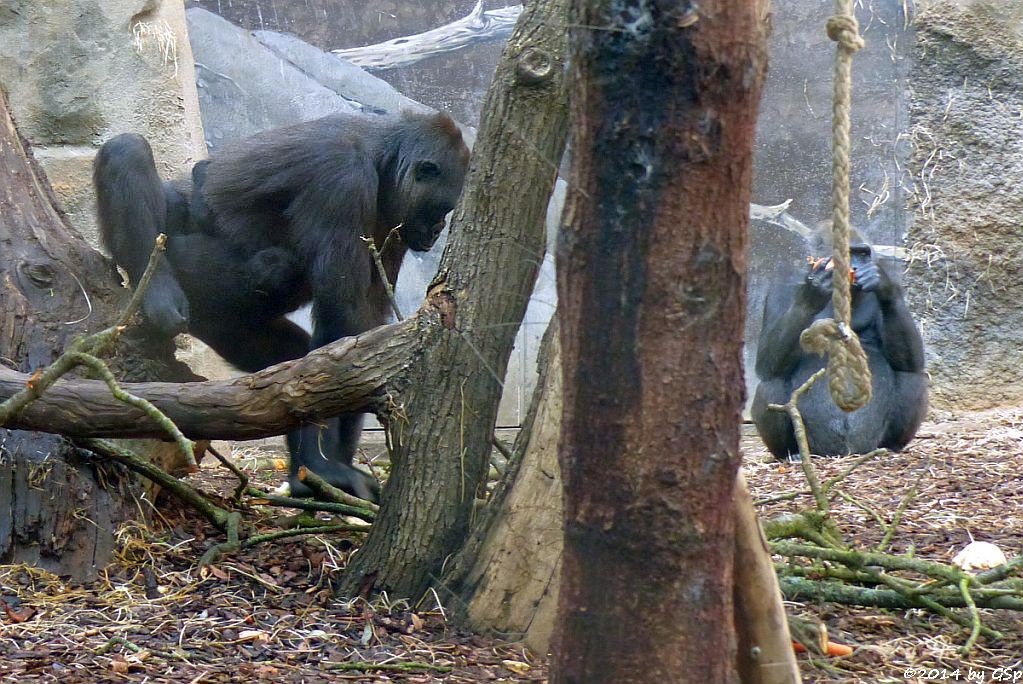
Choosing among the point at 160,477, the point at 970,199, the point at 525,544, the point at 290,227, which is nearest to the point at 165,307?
the point at 290,227

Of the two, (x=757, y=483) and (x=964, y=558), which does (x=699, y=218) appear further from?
(x=757, y=483)

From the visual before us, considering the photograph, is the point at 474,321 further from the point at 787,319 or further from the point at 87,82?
the point at 87,82

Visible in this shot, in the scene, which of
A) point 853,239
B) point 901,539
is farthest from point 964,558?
point 853,239

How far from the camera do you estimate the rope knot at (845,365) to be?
190 centimetres

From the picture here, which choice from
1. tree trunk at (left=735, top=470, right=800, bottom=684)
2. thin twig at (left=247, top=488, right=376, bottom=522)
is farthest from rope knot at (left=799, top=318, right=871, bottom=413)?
thin twig at (left=247, top=488, right=376, bottom=522)

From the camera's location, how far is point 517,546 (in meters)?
2.67

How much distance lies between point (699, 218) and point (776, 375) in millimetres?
4719

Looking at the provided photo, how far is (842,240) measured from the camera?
1.74m

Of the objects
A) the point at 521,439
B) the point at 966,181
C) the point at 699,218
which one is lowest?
the point at 521,439

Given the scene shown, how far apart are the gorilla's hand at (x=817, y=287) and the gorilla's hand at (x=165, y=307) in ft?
10.3

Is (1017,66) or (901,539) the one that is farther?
(1017,66)

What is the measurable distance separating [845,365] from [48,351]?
249 cm

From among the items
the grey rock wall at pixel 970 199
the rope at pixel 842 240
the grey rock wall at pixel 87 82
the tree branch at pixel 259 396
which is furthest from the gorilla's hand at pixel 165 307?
the grey rock wall at pixel 970 199

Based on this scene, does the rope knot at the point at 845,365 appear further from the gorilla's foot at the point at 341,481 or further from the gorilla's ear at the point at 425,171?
the gorilla's ear at the point at 425,171
